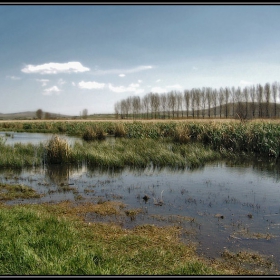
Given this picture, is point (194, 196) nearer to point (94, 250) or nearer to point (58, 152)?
point (94, 250)

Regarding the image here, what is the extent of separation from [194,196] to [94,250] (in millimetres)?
5635

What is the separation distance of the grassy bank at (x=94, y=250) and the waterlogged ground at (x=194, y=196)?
52 cm

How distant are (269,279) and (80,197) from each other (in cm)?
680

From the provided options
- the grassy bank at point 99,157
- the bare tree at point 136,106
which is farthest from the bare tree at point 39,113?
the grassy bank at point 99,157

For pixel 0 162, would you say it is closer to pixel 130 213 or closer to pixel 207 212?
pixel 130 213

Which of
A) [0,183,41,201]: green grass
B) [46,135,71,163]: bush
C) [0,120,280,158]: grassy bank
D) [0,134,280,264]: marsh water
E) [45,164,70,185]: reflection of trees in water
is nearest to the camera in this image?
[0,134,280,264]: marsh water

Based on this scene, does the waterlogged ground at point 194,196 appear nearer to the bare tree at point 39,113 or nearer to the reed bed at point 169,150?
the reed bed at point 169,150

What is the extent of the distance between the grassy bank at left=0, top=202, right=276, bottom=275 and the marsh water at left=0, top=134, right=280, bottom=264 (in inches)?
19.5

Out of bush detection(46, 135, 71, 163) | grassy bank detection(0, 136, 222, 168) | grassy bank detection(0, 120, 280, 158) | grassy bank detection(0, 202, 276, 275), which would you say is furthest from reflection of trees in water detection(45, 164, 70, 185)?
grassy bank detection(0, 120, 280, 158)

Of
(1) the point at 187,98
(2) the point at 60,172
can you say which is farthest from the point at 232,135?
(1) the point at 187,98

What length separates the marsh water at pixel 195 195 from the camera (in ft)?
21.5

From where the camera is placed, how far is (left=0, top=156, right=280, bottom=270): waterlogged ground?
6.54 metres

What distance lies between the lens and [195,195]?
32.9 ft

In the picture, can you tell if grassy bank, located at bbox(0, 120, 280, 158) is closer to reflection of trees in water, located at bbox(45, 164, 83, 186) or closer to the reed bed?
the reed bed
